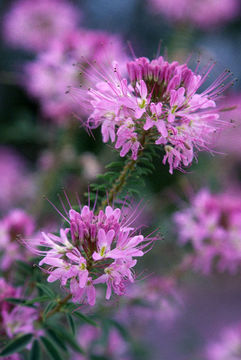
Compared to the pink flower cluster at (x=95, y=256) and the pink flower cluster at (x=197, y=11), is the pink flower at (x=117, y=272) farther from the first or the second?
the pink flower cluster at (x=197, y=11)

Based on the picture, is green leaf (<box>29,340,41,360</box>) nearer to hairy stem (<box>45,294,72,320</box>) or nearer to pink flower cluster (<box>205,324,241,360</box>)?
hairy stem (<box>45,294,72,320</box>)

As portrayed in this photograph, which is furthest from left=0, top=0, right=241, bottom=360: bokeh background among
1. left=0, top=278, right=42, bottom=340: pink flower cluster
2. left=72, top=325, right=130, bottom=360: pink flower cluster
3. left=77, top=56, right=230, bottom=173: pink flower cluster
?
left=77, top=56, right=230, bottom=173: pink flower cluster

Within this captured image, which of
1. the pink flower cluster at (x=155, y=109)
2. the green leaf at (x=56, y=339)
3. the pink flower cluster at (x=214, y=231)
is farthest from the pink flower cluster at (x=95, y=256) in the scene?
the pink flower cluster at (x=214, y=231)

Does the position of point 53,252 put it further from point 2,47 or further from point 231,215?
point 2,47

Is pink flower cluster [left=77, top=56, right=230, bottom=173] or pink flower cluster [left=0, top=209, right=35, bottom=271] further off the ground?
pink flower cluster [left=77, top=56, right=230, bottom=173]

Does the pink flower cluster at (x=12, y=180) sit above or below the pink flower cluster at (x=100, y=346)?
above

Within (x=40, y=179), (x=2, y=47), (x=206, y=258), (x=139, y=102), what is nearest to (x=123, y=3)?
(x=2, y=47)

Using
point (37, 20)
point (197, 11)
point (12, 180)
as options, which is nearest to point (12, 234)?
point (12, 180)
